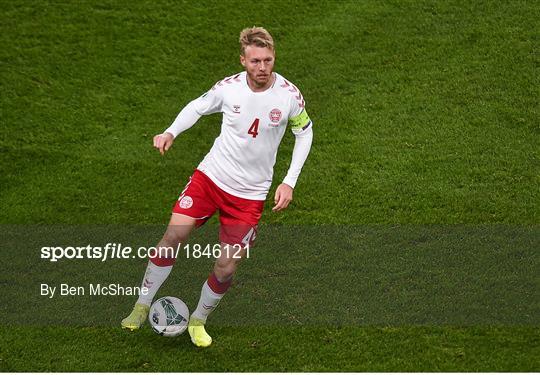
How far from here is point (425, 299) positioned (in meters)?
10.1

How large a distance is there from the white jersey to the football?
3.57 ft

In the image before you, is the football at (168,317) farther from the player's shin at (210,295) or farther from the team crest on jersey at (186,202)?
the team crest on jersey at (186,202)

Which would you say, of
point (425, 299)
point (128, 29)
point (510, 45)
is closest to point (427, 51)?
point (510, 45)

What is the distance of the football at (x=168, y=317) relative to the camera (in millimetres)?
9305

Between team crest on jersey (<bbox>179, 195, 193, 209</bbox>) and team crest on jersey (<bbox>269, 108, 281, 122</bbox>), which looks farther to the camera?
team crest on jersey (<bbox>179, 195, 193, 209</bbox>)

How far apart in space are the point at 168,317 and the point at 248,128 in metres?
1.74

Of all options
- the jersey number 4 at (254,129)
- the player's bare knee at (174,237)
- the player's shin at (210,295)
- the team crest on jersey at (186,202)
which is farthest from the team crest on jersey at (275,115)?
the player's shin at (210,295)

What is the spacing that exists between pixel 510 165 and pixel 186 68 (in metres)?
4.36

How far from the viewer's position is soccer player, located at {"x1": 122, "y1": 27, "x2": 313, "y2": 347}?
355 inches

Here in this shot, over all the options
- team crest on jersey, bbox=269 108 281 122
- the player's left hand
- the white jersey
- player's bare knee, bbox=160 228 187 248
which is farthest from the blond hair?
player's bare knee, bbox=160 228 187 248

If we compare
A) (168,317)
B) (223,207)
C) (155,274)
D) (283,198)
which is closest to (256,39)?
(283,198)

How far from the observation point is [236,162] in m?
9.15

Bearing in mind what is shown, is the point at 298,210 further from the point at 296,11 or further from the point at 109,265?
the point at 296,11

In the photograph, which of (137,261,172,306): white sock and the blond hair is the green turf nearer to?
(137,261,172,306): white sock
